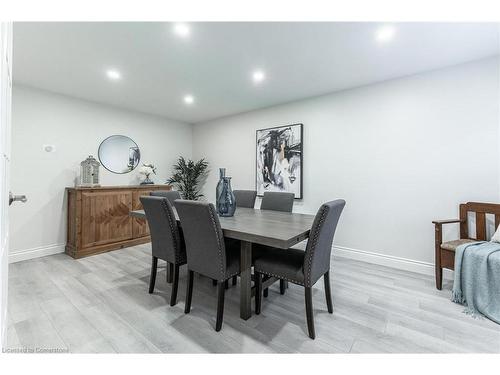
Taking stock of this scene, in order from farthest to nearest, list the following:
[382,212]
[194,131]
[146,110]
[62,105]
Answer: [194,131]
[146,110]
[62,105]
[382,212]

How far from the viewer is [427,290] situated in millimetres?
2311

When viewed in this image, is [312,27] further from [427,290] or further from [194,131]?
[194,131]

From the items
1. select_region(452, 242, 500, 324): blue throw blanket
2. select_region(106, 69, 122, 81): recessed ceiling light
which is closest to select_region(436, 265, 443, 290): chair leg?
select_region(452, 242, 500, 324): blue throw blanket

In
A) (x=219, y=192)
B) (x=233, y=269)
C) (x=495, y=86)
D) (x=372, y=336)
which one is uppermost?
(x=495, y=86)

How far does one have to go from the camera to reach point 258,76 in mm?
2781

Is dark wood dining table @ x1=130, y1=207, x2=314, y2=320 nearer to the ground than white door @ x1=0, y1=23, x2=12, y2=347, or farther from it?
nearer to the ground

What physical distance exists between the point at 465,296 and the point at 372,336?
42.5 inches

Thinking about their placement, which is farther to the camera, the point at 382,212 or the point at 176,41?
the point at 382,212

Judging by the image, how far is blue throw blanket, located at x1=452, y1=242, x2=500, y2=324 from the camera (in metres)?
1.84

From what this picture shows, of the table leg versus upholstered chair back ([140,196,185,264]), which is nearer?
the table leg

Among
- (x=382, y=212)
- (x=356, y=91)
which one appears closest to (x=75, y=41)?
(x=356, y=91)

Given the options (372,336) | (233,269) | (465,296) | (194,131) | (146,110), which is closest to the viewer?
(372,336)

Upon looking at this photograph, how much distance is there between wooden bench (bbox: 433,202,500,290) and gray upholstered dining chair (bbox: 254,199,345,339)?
127 cm

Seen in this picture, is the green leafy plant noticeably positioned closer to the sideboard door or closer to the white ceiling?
the sideboard door
